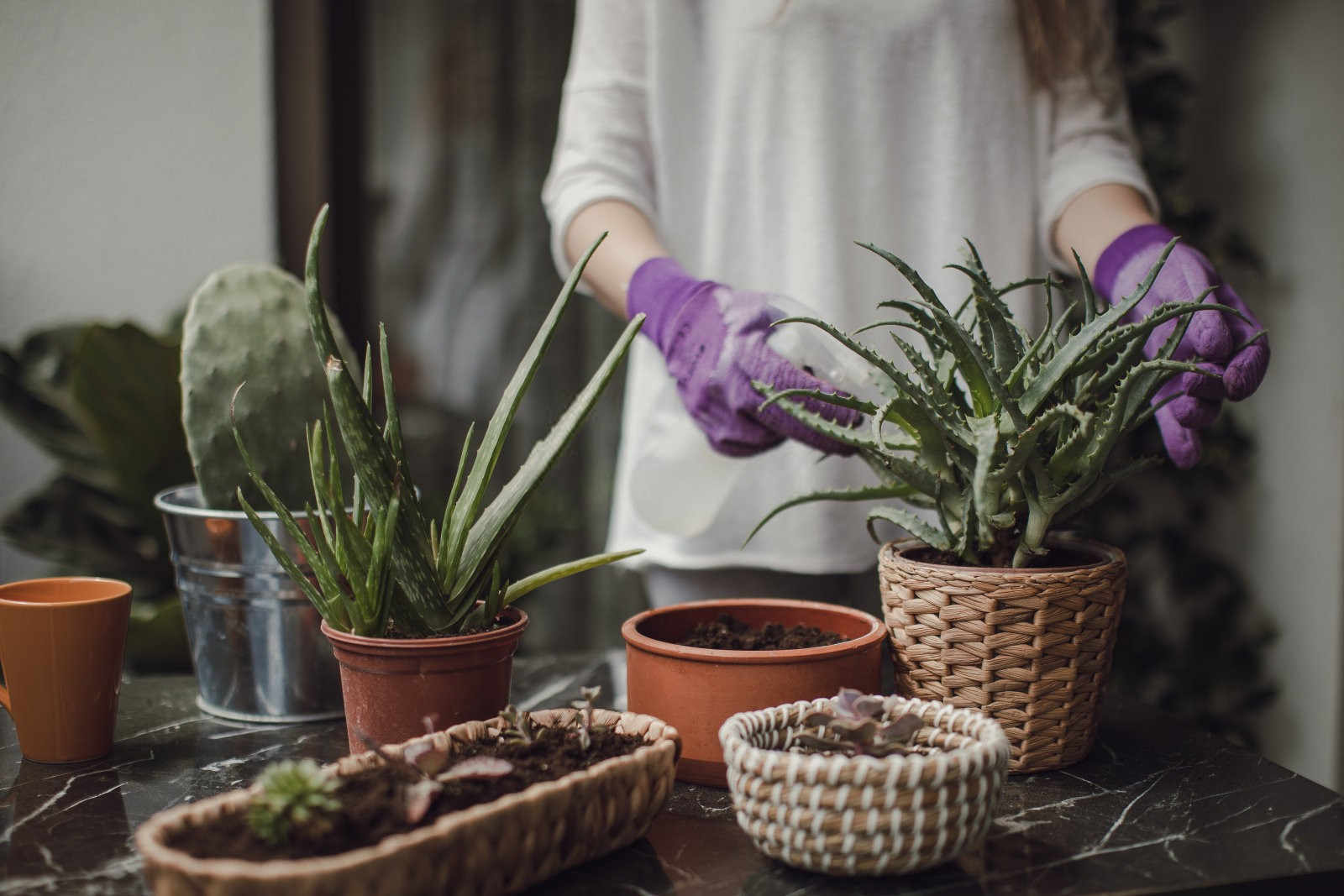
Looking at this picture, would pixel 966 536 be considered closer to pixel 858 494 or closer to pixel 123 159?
pixel 858 494

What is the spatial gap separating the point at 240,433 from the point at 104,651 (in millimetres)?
186

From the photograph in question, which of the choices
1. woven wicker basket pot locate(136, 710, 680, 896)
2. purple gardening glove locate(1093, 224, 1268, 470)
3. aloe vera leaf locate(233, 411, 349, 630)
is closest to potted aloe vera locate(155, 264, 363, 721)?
aloe vera leaf locate(233, 411, 349, 630)

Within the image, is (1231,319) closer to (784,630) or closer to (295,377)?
(784,630)

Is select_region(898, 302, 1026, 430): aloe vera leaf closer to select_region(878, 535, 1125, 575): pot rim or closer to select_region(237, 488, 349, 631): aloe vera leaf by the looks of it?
select_region(878, 535, 1125, 575): pot rim

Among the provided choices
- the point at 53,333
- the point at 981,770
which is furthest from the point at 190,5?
the point at 981,770

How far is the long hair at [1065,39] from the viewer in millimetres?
1050

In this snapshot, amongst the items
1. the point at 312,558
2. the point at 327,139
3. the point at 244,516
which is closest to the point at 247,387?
the point at 244,516

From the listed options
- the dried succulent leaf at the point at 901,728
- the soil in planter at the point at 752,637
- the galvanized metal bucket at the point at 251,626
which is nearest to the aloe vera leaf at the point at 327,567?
the galvanized metal bucket at the point at 251,626

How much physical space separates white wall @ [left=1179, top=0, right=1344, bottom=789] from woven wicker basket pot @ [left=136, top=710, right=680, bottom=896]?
1478 millimetres

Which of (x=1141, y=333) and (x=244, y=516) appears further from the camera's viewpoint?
(x=244, y=516)

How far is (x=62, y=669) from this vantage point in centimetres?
68

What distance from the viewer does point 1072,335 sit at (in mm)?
644

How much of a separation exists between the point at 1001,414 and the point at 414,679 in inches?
14.8

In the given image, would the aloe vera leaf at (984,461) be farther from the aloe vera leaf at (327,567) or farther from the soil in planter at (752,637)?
the aloe vera leaf at (327,567)
